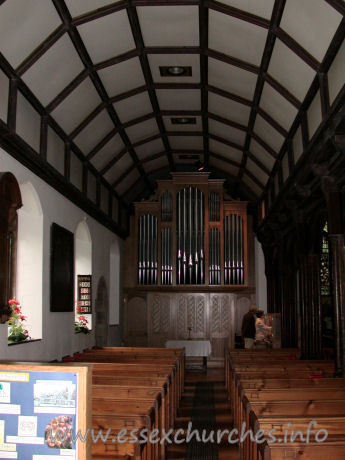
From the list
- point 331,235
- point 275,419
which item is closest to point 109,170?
point 331,235

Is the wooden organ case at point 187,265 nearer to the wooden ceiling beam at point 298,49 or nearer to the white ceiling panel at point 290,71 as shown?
the white ceiling panel at point 290,71

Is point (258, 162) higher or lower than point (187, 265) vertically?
higher

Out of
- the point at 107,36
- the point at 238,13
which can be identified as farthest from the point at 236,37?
the point at 107,36

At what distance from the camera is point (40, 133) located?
8.46 meters

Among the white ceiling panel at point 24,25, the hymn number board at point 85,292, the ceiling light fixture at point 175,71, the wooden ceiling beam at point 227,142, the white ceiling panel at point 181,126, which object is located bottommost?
the hymn number board at point 85,292

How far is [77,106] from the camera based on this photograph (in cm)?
941

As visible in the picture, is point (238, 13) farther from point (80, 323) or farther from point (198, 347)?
point (198, 347)

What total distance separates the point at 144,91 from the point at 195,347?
7.31 meters

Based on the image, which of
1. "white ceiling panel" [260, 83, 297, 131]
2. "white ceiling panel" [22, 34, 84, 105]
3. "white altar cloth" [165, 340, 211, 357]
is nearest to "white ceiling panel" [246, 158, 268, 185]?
A: "white ceiling panel" [260, 83, 297, 131]

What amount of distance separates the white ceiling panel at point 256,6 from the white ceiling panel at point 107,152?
524cm

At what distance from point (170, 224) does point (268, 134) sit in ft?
18.3

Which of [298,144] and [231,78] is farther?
[231,78]

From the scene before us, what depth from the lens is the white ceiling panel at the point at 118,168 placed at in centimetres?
1341

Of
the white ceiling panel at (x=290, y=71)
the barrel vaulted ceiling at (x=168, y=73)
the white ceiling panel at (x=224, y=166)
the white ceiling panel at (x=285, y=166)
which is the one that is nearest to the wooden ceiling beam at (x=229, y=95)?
the barrel vaulted ceiling at (x=168, y=73)
